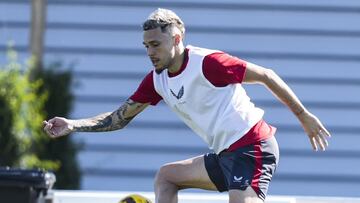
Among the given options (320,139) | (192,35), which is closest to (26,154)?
(192,35)

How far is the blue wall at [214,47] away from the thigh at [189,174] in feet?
17.1

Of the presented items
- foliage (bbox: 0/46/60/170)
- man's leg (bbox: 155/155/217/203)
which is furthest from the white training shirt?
foliage (bbox: 0/46/60/170)

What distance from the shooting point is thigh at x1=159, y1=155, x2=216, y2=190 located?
18.3 ft

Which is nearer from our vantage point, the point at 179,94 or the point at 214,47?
the point at 179,94

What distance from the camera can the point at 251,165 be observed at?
5312mm

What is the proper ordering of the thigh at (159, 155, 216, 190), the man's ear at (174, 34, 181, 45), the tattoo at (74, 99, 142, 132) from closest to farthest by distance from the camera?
the man's ear at (174, 34, 181, 45)
the thigh at (159, 155, 216, 190)
the tattoo at (74, 99, 142, 132)

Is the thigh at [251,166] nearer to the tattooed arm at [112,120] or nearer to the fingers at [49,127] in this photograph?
the tattooed arm at [112,120]

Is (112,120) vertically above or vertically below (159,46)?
below

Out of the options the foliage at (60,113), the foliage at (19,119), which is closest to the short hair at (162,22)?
the foliage at (19,119)

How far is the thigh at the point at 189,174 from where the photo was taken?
5582 millimetres

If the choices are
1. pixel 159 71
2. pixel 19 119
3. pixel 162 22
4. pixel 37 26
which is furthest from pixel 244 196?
pixel 37 26

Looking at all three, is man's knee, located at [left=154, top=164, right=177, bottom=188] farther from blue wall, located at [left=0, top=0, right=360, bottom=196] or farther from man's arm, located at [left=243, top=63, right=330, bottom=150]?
blue wall, located at [left=0, top=0, right=360, bottom=196]

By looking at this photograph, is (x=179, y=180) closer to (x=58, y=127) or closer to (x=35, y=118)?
(x=58, y=127)

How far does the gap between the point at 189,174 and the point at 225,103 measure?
1.55 ft
